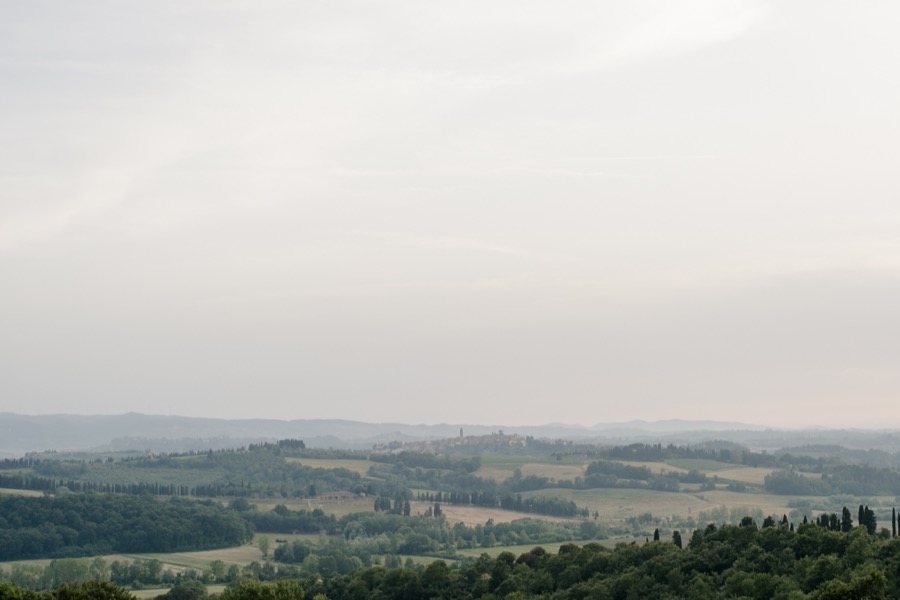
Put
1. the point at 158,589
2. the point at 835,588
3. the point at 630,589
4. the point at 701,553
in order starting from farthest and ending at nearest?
1. the point at 158,589
2. the point at 701,553
3. the point at 630,589
4. the point at 835,588

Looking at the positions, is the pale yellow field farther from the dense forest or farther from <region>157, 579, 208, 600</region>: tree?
the dense forest

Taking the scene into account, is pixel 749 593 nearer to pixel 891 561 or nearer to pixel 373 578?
pixel 891 561

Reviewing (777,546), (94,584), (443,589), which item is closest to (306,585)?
(443,589)

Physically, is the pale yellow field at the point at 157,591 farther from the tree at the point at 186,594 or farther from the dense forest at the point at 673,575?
the dense forest at the point at 673,575

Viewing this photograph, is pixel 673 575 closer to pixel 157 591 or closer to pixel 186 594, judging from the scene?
pixel 186 594

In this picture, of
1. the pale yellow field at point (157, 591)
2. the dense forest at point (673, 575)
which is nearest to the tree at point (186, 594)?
the pale yellow field at point (157, 591)

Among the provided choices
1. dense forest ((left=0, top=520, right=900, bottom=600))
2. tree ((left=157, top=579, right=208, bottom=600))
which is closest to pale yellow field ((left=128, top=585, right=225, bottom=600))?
tree ((left=157, top=579, right=208, bottom=600))

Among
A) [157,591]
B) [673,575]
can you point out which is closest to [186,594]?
[157,591]

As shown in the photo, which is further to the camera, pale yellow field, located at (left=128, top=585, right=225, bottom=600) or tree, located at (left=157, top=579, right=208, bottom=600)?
pale yellow field, located at (left=128, top=585, right=225, bottom=600)

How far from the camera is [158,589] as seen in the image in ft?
655

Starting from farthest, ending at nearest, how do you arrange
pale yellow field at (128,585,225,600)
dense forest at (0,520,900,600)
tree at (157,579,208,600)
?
1. pale yellow field at (128,585,225,600)
2. tree at (157,579,208,600)
3. dense forest at (0,520,900,600)

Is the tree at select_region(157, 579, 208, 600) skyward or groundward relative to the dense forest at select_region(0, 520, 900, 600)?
groundward

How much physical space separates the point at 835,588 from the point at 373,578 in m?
66.5

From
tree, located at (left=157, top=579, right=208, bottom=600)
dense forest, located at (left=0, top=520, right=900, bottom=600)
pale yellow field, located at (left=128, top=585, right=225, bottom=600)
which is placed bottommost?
pale yellow field, located at (left=128, top=585, right=225, bottom=600)
